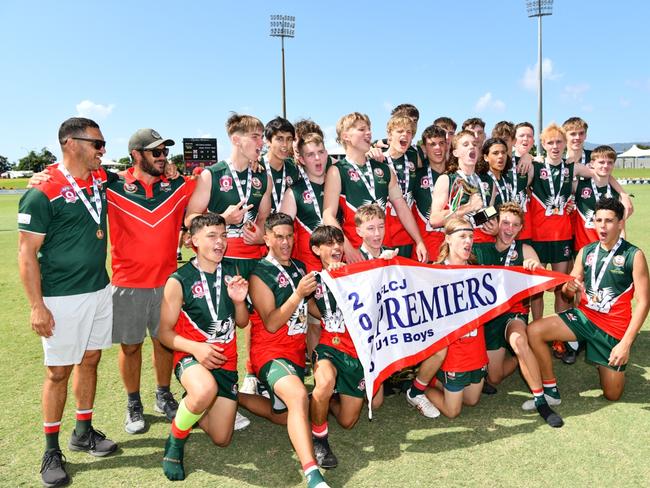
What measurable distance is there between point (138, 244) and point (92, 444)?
167 centimetres

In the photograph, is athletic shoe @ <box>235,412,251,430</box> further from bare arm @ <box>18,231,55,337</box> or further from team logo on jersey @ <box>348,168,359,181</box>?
team logo on jersey @ <box>348,168,359,181</box>

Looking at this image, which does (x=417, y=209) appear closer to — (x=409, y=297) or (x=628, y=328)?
(x=409, y=297)

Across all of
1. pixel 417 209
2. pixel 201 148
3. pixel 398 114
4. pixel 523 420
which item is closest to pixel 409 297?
pixel 523 420

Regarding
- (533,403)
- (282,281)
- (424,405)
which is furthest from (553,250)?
(282,281)

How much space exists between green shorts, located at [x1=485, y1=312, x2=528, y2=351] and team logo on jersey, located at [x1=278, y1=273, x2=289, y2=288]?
2.25m

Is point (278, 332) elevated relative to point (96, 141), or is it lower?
lower

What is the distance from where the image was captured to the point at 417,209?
627 centimetres

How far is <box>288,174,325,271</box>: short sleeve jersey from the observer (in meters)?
5.39

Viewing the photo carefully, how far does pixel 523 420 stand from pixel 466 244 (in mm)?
1613

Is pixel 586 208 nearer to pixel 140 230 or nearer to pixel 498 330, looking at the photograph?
pixel 498 330

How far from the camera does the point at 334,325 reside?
15.0 feet

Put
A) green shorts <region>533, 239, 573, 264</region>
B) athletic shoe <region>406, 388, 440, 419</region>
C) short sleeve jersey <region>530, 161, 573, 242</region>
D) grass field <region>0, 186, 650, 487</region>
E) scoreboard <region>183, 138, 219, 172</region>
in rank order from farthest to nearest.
Answer: scoreboard <region>183, 138, 219, 172</region> → green shorts <region>533, 239, 573, 264</region> → short sleeve jersey <region>530, 161, 573, 242</region> → athletic shoe <region>406, 388, 440, 419</region> → grass field <region>0, 186, 650, 487</region>

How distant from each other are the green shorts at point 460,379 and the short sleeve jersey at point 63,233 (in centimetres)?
313

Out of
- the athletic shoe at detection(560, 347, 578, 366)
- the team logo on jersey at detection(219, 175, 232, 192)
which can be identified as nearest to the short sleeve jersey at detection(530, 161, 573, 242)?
the athletic shoe at detection(560, 347, 578, 366)
